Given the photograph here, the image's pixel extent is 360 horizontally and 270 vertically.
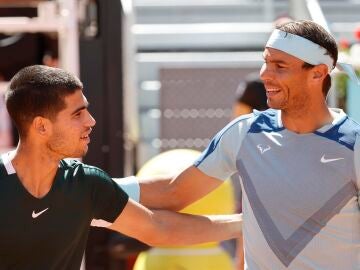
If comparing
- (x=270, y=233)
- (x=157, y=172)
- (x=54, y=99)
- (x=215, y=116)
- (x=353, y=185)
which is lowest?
(x=215, y=116)

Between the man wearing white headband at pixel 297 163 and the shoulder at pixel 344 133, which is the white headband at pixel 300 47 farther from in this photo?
the shoulder at pixel 344 133

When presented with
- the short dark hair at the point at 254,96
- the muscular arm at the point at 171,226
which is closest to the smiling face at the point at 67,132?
the muscular arm at the point at 171,226

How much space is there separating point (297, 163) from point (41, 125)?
945mm

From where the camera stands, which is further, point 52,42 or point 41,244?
point 52,42

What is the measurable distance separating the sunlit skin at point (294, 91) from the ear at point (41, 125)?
0.83 metres

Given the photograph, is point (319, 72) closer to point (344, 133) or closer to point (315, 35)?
point (315, 35)

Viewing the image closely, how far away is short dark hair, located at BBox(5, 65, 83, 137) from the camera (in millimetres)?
3148

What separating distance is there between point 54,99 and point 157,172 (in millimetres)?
1512

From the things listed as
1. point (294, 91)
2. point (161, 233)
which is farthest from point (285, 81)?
point (161, 233)

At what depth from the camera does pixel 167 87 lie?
772 centimetres

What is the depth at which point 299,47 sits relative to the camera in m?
3.44

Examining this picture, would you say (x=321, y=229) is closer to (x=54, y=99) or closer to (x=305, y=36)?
(x=305, y=36)

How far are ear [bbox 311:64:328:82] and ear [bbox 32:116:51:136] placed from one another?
103 centimetres

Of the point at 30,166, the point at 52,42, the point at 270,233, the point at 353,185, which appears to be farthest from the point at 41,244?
the point at 52,42
